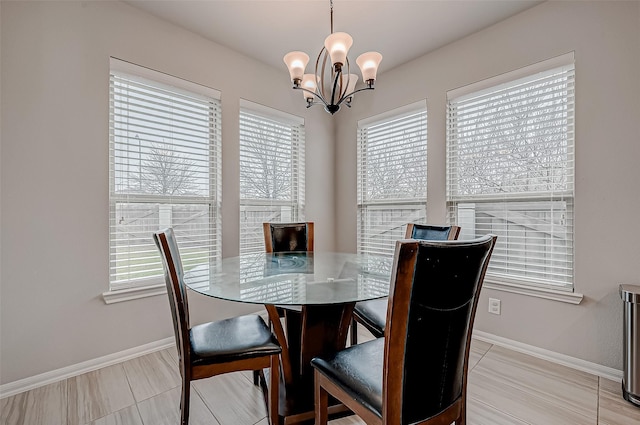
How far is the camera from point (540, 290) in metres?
2.24

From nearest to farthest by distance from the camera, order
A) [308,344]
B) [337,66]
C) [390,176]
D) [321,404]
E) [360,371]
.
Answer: [360,371], [321,404], [308,344], [337,66], [390,176]

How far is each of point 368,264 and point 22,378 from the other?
2.35 m

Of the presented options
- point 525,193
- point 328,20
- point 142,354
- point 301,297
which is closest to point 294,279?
point 301,297

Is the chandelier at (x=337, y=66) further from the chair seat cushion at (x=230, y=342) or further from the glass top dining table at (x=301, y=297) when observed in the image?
the chair seat cushion at (x=230, y=342)

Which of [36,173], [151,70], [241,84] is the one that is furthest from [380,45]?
[36,173]

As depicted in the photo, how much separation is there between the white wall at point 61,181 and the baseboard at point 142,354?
0.13 feet

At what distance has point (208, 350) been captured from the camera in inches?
53.5

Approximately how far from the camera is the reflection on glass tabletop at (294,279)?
1291mm

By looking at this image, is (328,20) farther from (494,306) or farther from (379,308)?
(494,306)

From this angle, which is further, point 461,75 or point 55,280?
point 461,75

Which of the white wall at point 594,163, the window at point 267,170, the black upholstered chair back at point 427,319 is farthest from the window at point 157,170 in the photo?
the white wall at point 594,163

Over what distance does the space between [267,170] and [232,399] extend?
2.16 meters

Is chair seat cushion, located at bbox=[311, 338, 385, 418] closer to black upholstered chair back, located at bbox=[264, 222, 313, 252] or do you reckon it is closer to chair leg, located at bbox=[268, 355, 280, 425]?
chair leg, located at bbox=[268, 355, 280, 425]

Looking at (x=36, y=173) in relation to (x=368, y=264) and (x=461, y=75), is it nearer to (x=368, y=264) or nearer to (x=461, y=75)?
(x=368, y=264)
